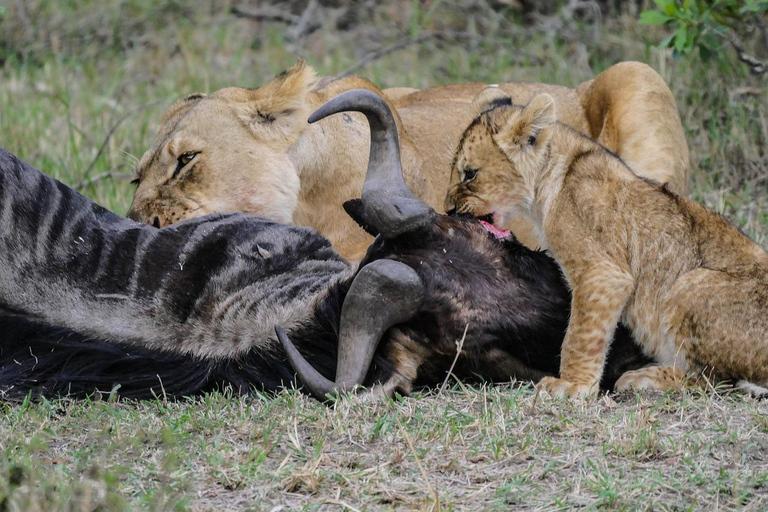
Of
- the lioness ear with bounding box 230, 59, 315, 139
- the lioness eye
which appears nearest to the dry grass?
the lioness eye

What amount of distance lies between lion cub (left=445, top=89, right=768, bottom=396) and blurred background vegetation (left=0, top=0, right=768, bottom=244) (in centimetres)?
180

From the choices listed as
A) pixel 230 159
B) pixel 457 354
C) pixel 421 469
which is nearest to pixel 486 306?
pixel 457 354

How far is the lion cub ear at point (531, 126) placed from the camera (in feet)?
13.8

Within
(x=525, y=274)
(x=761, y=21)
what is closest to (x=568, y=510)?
(x=525, y=274)

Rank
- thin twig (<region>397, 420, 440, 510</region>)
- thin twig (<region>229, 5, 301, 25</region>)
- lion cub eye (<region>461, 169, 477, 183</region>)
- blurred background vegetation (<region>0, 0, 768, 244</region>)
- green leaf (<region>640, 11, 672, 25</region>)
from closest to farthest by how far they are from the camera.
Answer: thin twig (<region>397, 420, 440, 510</region>), lion cub eye (<region>461, 169, 477, 183</region>), green leaf (<region>640, 11, 672, 25</region>), blurred background vegetation (<region>0, 0, 768, 244</region>), thin twig (<region>229, 5, 301, 25</region>)

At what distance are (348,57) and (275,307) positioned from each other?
568cm

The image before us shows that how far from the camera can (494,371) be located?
12.6 feet

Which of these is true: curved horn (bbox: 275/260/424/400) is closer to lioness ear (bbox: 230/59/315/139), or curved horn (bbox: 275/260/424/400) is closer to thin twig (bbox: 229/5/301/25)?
lioness ear (bbox: 230/59/315/139)

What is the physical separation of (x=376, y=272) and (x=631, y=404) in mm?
919

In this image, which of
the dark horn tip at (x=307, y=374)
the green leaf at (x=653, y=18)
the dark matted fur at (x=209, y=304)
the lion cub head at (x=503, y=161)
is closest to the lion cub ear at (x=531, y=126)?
the lion cub head at (x=503, y=161)

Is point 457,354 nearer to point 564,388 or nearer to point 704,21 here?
point 564,388

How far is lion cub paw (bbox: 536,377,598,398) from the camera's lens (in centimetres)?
363

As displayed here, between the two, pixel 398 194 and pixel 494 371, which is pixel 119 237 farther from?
pixel 494 371

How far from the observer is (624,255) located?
3930 millimetres
